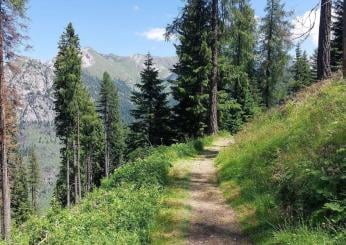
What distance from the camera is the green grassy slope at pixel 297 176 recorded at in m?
6.61

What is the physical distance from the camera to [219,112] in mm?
33281

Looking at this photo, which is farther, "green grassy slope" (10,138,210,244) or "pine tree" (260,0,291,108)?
"pine tree" (260,0,291,108)

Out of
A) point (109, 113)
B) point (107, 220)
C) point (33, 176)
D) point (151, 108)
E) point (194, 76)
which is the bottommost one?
point (33, 176)

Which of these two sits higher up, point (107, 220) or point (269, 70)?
point (269, 70)

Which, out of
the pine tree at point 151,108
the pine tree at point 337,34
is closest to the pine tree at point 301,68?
the pine tree at point 337,34

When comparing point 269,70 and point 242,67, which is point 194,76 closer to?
point 242,67

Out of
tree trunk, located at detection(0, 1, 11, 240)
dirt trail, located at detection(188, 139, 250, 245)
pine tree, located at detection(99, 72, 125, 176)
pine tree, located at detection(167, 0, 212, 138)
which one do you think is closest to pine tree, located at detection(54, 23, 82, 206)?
pine tree, located at detection(167, 0, 212, 138)

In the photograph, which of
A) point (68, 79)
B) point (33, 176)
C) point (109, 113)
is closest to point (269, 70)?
point (68, 79)

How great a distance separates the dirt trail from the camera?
8.24m

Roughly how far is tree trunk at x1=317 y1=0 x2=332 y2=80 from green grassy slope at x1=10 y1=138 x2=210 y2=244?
341 inches

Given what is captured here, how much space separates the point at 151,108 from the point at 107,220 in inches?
1243

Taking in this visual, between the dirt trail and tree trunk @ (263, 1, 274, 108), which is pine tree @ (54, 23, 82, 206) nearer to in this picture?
tree trunk @ (263, 1, 274, 108)

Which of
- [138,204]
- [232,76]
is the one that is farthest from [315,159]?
[232,76]

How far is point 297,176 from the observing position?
329 inches
